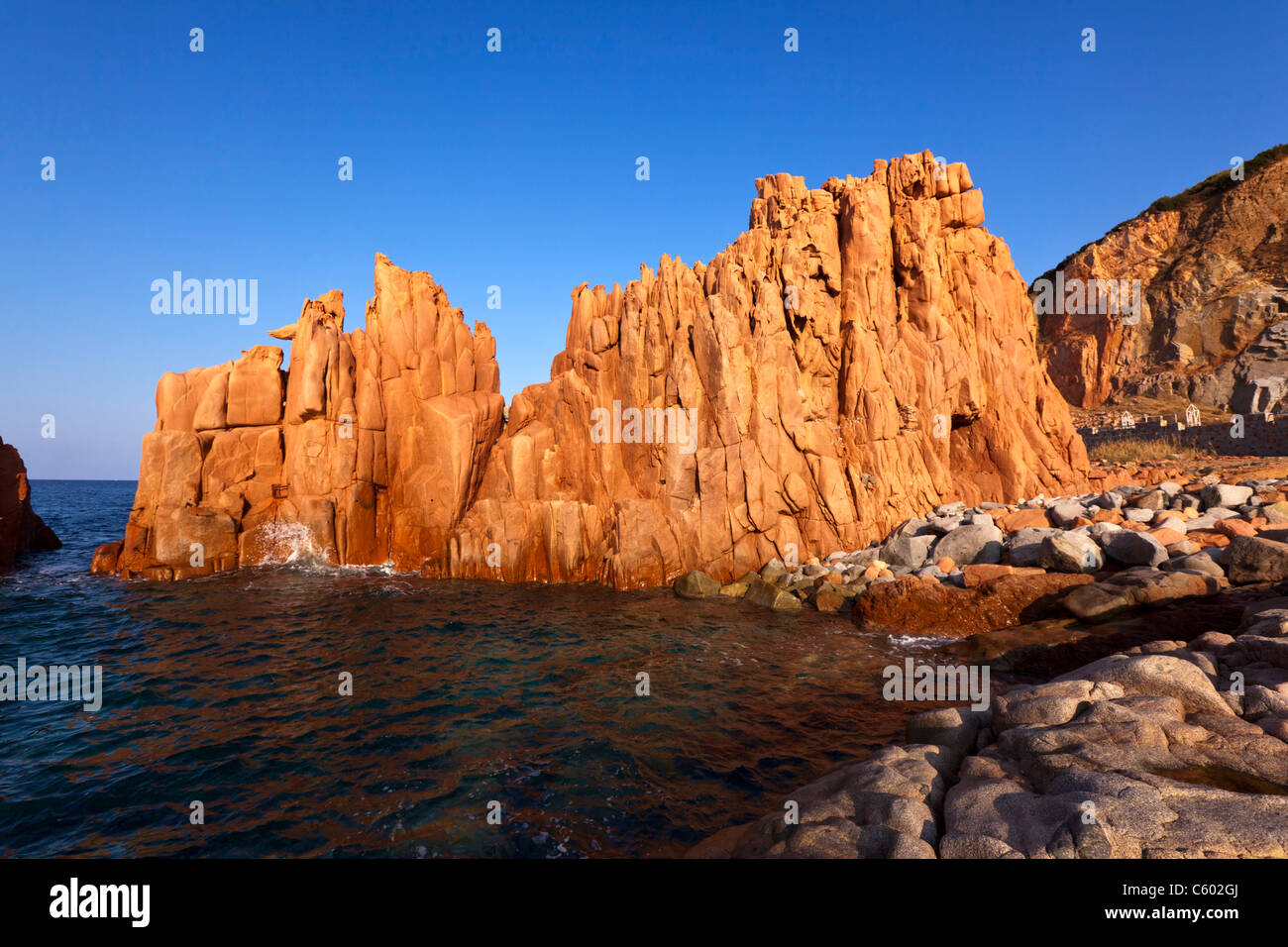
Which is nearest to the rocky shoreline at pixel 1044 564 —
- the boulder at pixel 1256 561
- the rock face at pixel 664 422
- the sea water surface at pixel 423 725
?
the boulder at pixel 1256 561

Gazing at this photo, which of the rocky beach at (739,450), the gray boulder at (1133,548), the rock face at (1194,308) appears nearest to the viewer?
the gray boulder at (1133,548)

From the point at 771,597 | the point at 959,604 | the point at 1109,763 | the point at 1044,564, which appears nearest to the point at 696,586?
the point at 771,597

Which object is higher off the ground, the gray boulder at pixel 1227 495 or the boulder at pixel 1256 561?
the gray boulder at pixel 1227 495

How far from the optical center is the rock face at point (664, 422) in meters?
27.0

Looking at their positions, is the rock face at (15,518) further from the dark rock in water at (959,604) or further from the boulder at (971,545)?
the boulder at (971,545)

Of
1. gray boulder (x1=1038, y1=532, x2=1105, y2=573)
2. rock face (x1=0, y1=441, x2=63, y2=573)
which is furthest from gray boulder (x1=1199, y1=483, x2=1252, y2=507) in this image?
rock face (x1=0, y1=441, x2=63, y2=573)

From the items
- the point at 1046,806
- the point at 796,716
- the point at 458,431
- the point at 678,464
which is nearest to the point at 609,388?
the point at 678,464

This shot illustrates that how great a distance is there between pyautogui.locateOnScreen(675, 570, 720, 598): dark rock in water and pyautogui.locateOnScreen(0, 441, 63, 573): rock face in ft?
118

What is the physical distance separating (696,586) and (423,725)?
545 inches

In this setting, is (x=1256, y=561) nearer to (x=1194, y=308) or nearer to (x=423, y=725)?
(x=423, y=725)

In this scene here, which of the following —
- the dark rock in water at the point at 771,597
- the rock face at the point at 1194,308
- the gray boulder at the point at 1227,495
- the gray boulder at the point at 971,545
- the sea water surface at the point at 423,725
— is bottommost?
the sea water surface at the point at 423,725

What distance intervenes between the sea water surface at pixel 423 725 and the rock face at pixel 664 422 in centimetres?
552
